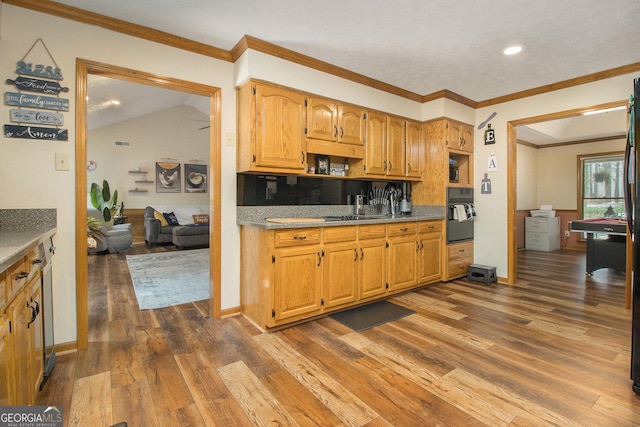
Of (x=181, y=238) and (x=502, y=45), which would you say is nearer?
(x=502, y=45)

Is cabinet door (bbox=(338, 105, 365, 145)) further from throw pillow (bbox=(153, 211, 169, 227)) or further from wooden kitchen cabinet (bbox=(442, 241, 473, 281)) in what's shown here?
throw pillow (bbox=(153, 211, 169, 227))

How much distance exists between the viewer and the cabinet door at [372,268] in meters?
3.19

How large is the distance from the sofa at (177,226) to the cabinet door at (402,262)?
15.8ft

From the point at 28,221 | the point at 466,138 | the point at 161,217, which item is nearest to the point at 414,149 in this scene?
the point at 466,138

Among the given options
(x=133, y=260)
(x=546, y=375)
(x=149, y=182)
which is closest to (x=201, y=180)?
(x=149, y=182)

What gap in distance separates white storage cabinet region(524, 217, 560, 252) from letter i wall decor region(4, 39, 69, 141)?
801 cm

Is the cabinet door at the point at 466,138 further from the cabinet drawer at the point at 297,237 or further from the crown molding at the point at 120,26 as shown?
the crown molding at the point at 120,26

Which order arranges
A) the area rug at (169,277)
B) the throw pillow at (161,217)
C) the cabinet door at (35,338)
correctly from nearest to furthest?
the cabinet door at (35,338), the area rug at (169,277), the throw pillow at (161,217)

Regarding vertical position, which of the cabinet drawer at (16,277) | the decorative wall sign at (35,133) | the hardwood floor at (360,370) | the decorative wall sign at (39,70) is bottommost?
the hardwood floor at (360,370)

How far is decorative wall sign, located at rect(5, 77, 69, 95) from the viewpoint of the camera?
212 centimetres

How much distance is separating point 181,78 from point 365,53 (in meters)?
1.64

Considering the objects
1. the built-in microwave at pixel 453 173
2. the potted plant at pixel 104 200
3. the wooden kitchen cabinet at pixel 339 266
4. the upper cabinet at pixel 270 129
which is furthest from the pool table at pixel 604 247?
the potted plant at pixel 104 200

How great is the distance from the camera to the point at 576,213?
7.07 metres

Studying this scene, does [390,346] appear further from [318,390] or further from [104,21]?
[104,21]
